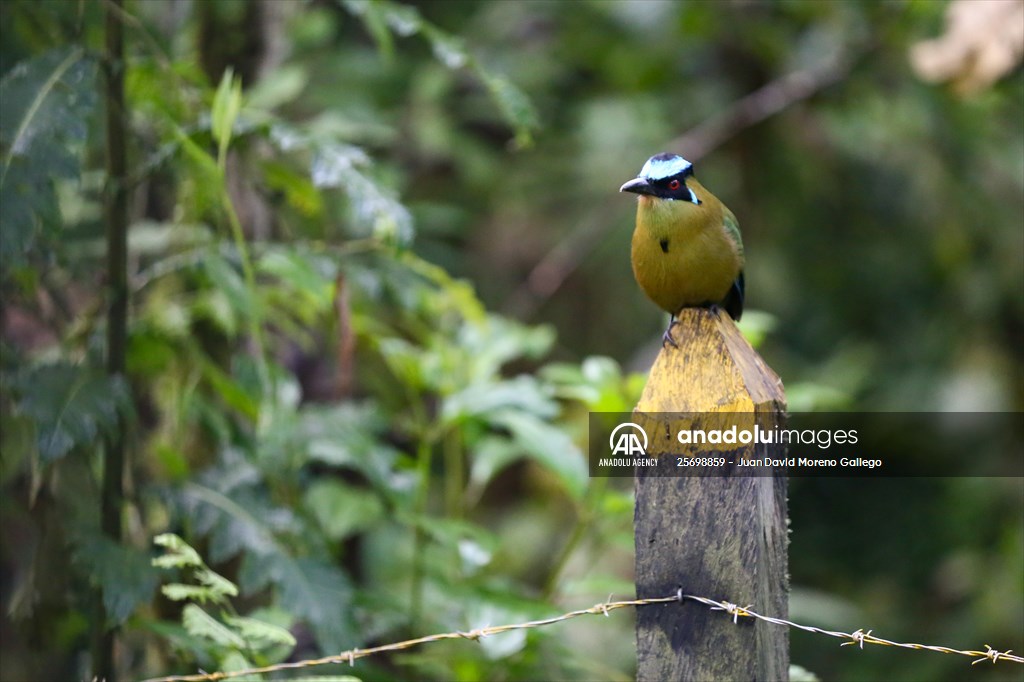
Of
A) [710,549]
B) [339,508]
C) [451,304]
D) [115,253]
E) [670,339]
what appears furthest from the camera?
[451,304]

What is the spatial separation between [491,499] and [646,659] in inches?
221

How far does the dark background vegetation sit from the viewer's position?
2.46 m

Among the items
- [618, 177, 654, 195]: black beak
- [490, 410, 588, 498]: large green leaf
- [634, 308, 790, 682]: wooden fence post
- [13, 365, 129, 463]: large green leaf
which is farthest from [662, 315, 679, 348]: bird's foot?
[13, 365, 129, 463]: large green leaf

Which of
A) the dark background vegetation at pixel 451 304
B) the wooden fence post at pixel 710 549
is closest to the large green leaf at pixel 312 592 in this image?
the dark background vegetation at pixel 451 304

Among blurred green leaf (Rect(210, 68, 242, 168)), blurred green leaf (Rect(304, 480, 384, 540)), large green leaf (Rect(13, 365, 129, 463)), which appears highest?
blurred green leaf (Rect(210, 68, 242, 168))

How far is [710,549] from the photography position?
5.70 ft

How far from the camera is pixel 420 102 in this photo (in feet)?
18.4

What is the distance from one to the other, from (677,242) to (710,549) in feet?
2.34

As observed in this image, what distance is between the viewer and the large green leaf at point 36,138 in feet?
6.75

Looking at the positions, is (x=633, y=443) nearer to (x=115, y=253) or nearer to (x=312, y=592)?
(x=312, y=592)

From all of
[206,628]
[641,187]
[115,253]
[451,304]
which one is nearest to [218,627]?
[206,628]

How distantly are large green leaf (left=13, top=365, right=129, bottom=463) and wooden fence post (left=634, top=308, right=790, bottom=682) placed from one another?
1.24 meters

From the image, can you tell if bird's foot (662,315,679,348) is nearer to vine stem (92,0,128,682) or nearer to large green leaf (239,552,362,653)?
large green leaf (239,552,362,653)

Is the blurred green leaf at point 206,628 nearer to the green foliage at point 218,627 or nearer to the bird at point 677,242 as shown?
the green foliage at point 218,627
